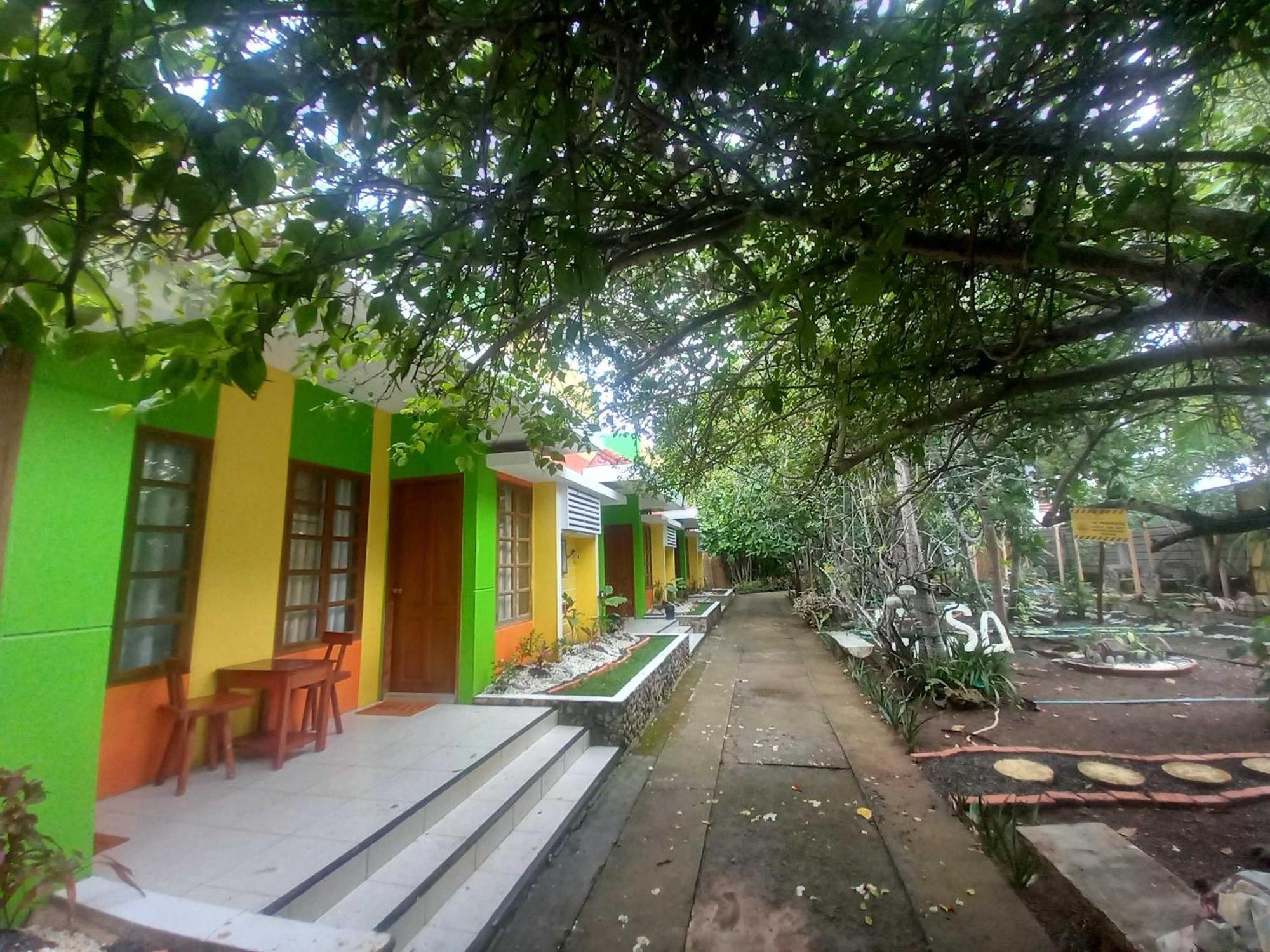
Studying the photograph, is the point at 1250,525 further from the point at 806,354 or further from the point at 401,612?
the point at 401,612

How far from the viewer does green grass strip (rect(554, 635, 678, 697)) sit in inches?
221

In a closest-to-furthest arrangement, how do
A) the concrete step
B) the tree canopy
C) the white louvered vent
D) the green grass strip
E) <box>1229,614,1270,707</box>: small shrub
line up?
the tree canopy, the concrete step, <box>1229,614,1270,707</box>: small shrub, the green grass strip, the white louvered vent

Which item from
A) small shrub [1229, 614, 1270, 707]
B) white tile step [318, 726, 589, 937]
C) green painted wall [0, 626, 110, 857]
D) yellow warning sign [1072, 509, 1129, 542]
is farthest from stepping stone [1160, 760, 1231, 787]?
green painted wall [0, 626, 110, 857]

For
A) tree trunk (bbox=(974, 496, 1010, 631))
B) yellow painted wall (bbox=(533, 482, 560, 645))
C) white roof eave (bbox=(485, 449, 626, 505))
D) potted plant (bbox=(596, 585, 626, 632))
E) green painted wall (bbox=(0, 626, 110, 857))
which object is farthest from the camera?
potted plant (bbox=(596, 585, 626, 632))

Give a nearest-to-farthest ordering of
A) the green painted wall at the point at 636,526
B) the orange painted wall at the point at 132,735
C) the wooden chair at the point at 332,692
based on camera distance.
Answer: the orange painted wall at the point at 132,735
the wooden chair at the point at 332,692
the green painted wall at the point at 636,526

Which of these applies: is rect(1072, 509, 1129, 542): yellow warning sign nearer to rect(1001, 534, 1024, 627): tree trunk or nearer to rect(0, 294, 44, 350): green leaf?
rect(1001, 534, 1024, 627): tree trunk

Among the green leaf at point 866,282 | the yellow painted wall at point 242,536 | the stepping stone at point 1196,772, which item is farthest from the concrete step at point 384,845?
the stepping stone at point 1196,772

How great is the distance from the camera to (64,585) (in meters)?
2.39

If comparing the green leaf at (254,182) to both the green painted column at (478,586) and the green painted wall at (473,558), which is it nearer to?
the green painted wall at (473,558)

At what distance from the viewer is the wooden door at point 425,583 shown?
5.67 metres

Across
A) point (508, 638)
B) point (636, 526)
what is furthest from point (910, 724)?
point (636, 526)

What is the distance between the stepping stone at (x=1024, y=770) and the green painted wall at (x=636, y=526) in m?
8.53

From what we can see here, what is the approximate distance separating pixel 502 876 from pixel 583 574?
6.67 metres

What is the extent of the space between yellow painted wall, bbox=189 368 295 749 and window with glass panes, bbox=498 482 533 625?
255 centimetres
